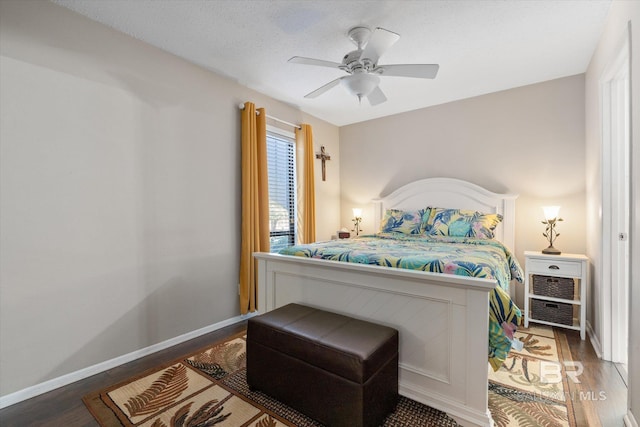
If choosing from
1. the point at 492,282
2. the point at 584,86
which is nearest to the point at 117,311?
the point at 492,282

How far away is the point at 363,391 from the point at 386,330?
15.0 inches

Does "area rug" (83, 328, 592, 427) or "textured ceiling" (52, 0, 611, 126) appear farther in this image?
"textured ceiling" (52, 0, 611, 126)

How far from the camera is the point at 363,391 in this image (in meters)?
1.37

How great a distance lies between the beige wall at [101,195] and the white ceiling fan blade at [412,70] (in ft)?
5.60

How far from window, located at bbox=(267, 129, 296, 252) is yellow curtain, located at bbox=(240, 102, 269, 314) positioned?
296mm

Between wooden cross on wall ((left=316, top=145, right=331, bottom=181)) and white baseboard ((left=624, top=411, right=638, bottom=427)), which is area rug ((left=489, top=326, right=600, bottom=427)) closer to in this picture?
white baseboard ((left=624, top=411, right=638, bottom=427))

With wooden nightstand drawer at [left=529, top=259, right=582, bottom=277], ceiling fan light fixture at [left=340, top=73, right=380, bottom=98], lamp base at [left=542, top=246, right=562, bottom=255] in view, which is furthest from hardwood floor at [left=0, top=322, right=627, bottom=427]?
ceiling fan light fixture at [left=340, top=73, right=380, bottom=98]

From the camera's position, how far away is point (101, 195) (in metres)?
2.16

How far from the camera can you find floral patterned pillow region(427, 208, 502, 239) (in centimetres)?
305

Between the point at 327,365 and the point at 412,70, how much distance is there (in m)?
1.98

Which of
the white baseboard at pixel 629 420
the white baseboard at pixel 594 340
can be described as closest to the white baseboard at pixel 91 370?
the white baseboard at pixel 629 420

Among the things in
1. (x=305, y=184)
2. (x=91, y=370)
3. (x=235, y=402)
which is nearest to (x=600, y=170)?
(x=305, y=184)

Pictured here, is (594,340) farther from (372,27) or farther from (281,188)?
(281,188)

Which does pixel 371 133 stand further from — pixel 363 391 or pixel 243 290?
pixel 363 391
